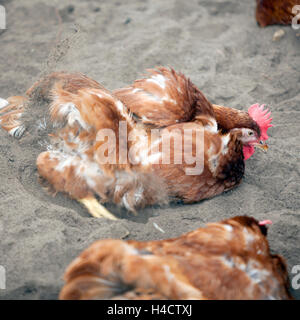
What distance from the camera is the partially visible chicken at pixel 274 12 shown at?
3.38 metres

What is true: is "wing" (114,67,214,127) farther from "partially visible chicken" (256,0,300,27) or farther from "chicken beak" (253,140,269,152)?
"partially visible chicken" (256,0,300,27)

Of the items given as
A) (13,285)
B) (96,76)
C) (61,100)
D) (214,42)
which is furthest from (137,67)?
(13,285)

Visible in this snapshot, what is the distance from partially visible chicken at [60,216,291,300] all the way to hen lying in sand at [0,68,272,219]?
1.64ft

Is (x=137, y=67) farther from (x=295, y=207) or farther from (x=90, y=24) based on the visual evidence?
(x=295, y=207)

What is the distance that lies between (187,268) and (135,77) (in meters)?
2.00

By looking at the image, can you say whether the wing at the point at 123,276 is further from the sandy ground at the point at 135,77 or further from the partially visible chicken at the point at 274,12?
the partially visible chicken at the point at 274,12

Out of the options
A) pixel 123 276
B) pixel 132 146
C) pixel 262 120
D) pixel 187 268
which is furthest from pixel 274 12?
pixel 123 276

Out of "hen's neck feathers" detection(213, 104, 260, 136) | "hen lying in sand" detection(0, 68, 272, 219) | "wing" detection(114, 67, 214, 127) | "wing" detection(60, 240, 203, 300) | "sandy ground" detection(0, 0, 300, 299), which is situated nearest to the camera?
"wing" detection(60, 240, 203, 300)

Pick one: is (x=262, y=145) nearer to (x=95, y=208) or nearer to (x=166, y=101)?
(x=166, y=101)

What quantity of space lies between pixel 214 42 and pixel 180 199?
1.93 meters

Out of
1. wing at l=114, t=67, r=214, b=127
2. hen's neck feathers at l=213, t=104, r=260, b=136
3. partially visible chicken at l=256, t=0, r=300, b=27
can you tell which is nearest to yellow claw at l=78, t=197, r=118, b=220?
wing at l=114, t=67, r=214, b=127

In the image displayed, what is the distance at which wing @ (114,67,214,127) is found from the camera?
222cm

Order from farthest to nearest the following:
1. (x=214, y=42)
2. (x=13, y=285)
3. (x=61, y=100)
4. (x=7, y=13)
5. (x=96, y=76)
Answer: (x=7, y=13), (x=214, y=42), (x=96, y=76), (x=61, y=100), (x=13, y=285)

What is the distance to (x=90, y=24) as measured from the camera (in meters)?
3.77
